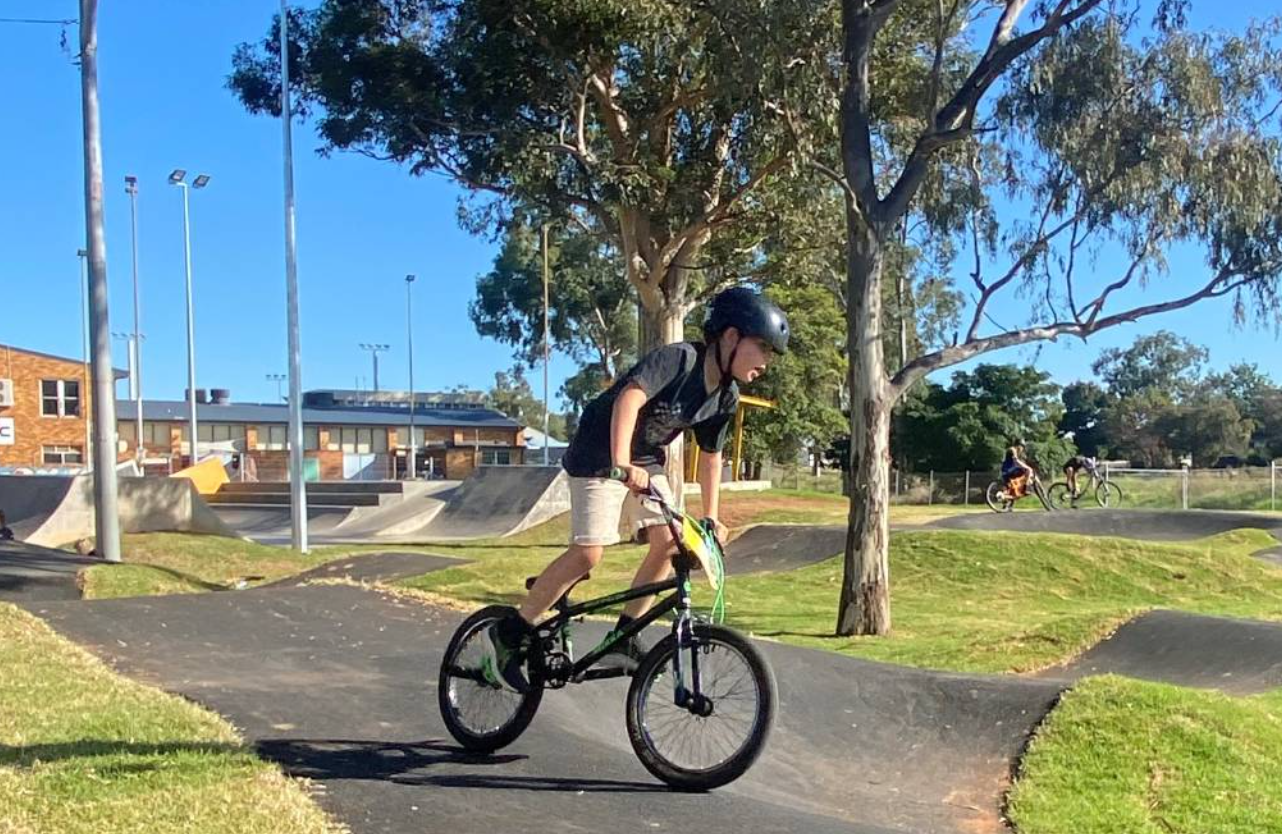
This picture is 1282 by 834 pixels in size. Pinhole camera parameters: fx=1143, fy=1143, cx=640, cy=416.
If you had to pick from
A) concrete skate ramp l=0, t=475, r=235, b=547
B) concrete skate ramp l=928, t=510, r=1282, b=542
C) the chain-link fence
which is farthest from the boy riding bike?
the chain-link fence

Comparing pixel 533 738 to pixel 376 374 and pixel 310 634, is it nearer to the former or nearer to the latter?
pixel 310 634

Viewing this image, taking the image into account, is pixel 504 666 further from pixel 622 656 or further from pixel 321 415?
pixel 321 415

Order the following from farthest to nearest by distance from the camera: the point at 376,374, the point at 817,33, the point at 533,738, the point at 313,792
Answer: the point at 376,374 < the point at 817,33 < the point at 533,738 < the point at 313,792

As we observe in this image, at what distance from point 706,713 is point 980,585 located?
13.8 m

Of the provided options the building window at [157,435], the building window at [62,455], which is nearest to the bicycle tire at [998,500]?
the building window at [62,455]

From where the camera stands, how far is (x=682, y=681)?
4199 millimetres

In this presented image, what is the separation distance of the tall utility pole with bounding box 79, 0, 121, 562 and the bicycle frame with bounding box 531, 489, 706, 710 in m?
12.4

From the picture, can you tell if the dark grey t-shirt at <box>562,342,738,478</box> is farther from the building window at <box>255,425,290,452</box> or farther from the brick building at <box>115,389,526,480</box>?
the building window at <box>255,425,290,452</box>

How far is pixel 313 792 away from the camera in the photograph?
399 centimetres

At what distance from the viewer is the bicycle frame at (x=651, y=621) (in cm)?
415

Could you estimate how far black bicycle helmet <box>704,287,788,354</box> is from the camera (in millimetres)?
4156

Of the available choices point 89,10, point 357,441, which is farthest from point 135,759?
point 357,441

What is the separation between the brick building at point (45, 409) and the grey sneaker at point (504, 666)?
49257 mm

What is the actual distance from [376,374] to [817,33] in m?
99.1
